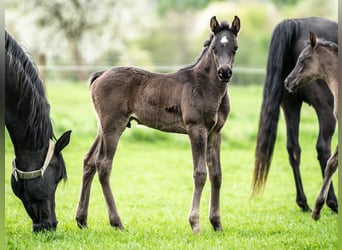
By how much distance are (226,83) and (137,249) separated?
164 cm

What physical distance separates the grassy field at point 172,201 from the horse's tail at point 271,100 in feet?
1.67

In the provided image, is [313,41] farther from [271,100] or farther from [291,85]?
[271,100]

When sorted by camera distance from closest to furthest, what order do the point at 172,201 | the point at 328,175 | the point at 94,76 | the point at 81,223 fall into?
the point at 81,223 → the point at 94,76 → the point at 328,175 → the point at 172,201

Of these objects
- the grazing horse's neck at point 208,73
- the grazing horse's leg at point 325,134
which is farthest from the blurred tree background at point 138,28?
the grazing horse's neck at point 208,73

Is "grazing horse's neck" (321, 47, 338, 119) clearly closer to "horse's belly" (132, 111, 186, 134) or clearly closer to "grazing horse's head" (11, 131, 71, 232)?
"horse's belly" (132, 111, 186, 134)

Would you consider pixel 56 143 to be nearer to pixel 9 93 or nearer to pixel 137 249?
pixel 9 93

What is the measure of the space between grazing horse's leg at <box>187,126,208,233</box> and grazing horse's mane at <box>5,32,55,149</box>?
4.29ft

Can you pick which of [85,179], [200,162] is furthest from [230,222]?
[85,179]

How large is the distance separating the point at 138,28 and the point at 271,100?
19274 mm

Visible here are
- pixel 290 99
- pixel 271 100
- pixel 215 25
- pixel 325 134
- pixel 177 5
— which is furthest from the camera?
pixel 177 5

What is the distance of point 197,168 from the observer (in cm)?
541

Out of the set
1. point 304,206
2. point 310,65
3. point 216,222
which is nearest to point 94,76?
point 216,222

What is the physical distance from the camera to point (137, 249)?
482 cm

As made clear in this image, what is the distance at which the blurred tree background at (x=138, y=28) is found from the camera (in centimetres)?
2238
